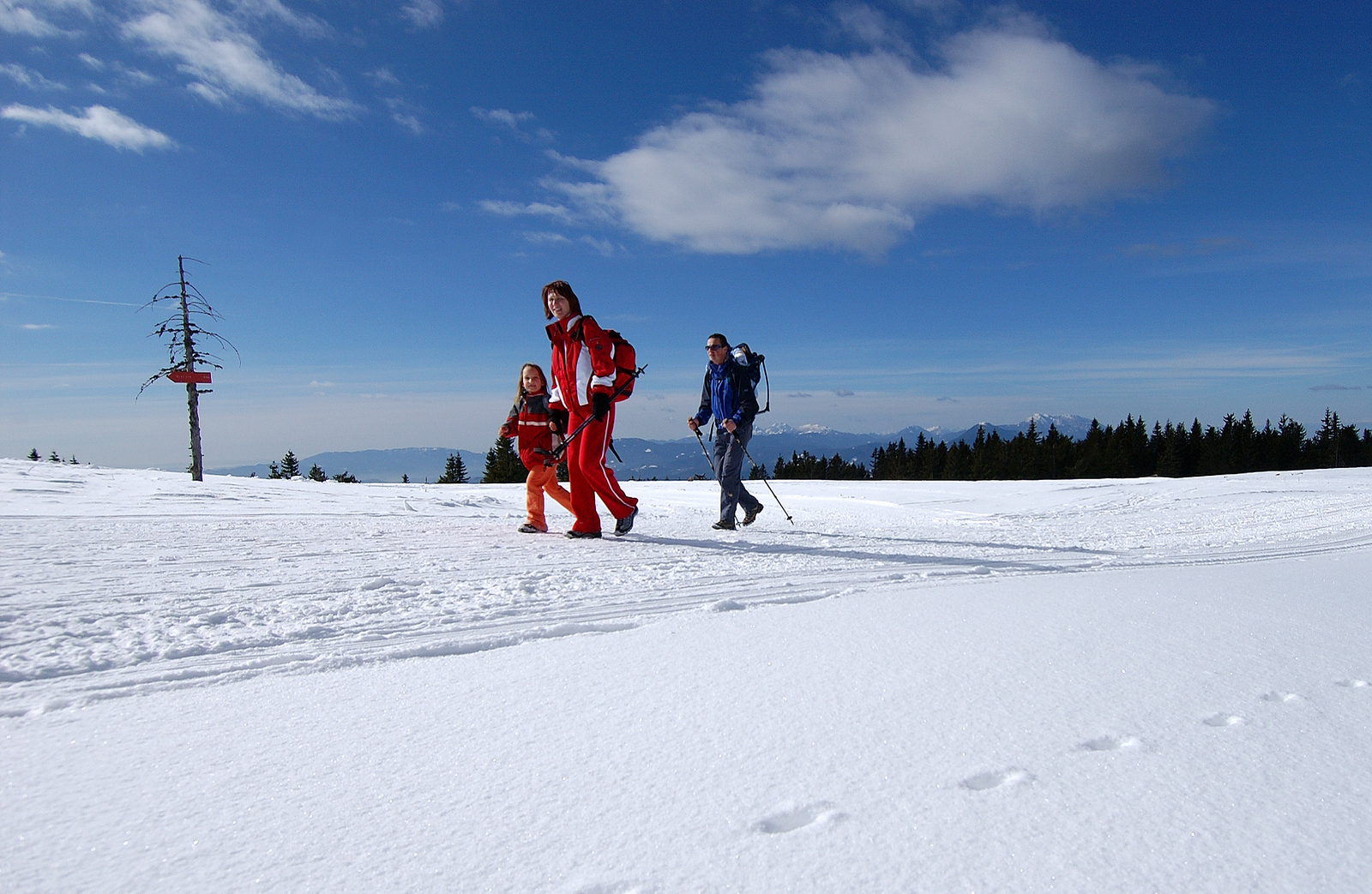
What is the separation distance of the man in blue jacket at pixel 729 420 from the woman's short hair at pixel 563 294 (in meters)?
1.70

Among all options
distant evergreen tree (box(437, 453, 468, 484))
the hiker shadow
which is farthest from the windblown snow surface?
distant evergreen tree (box(437, 453, 468, 484))

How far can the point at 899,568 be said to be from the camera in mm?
4125

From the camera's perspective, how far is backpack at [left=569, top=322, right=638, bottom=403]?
5352mm

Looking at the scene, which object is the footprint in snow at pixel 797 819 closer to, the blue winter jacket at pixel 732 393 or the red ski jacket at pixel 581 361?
the red ski jacket at pixel 581 361

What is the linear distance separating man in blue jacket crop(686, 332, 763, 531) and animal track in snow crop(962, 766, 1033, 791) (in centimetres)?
520

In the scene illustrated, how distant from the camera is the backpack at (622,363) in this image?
535cm

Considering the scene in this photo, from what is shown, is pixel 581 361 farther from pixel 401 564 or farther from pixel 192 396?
pixel 192 396

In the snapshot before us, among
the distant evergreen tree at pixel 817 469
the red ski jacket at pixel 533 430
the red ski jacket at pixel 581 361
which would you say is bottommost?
the distant evergreen tree at pixel 817 469

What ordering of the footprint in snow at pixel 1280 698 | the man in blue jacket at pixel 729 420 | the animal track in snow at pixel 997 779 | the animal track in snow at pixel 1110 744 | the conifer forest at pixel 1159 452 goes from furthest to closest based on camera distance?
the conifer forest at pixel 1159 452, the man in blue jacket at pixel 729 420, the footprint in snow at pixel 1280 698, the animal track in snow at pixel 1110 744, the animal track in snow at pixel 997 779

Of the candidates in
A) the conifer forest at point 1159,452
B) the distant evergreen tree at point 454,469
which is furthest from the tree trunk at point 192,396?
the conifer forest at point 1159,452

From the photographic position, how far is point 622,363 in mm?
5438

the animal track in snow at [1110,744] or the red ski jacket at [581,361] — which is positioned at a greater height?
the red ski jacket at [581,361]

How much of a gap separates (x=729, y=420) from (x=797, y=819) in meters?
5.53

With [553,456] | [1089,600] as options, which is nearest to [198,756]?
[1089,600]
